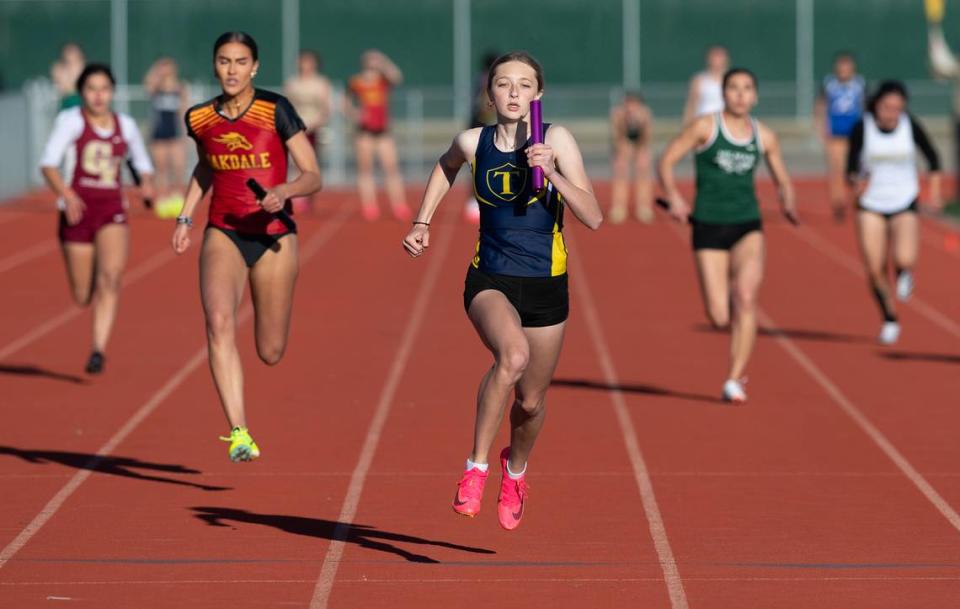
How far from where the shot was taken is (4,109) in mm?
28938

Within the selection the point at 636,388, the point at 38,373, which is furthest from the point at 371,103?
the point at 636,388

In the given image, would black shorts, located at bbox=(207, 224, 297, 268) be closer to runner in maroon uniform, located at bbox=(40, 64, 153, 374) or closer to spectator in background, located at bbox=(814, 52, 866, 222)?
runner in maroon uniform, located at bbox=(40, 64, 153, 374)

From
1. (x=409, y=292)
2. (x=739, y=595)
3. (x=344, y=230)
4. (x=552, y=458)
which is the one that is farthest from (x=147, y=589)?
(x=344, y=230)

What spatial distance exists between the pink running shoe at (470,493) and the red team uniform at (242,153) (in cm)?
233

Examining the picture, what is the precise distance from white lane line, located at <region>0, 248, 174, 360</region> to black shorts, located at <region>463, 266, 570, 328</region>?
7.19 metres

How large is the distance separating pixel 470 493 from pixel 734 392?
4.74 m

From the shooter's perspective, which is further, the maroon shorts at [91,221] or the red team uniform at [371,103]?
the red team uniform at [371,103]

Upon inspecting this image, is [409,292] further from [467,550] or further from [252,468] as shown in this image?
[467,550]

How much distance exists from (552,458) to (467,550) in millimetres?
2250

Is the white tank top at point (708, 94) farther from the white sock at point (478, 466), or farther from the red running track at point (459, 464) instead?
the white sock at point (478, 466)

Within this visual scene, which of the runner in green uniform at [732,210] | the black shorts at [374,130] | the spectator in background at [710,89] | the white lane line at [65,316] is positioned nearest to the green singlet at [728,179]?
the runner in green uniform at [732,210]

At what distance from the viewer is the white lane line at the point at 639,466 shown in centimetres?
734

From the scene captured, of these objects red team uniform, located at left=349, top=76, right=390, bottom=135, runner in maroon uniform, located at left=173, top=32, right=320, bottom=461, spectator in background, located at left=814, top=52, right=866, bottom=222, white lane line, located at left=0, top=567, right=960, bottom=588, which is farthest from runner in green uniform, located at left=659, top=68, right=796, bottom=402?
red team uniform, located at left=349, top=76, right=390, bottom=135

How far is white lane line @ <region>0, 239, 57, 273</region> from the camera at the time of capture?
20.6 metres
